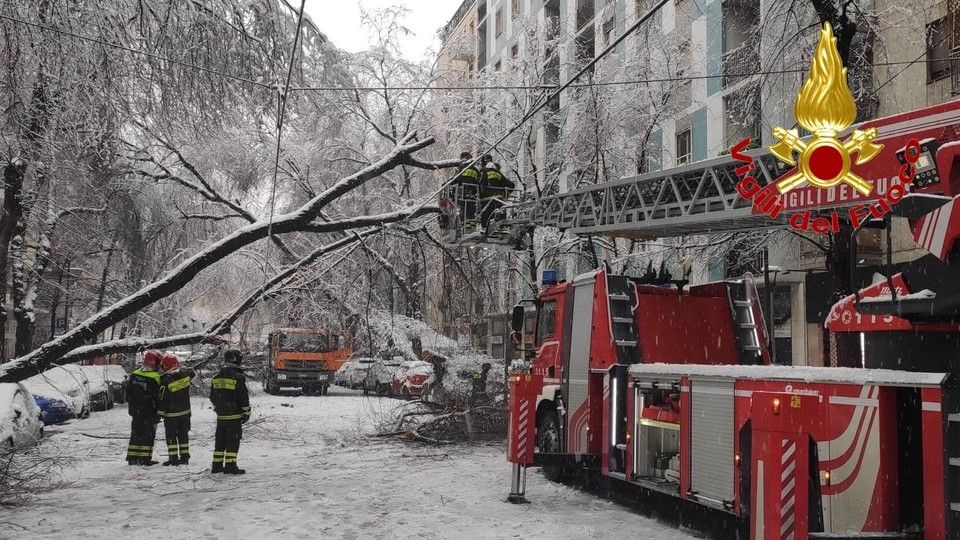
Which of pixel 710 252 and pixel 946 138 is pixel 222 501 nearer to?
pixel 946 138

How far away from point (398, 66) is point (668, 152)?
7.44 m

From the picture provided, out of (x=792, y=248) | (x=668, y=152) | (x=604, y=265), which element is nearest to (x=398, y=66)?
(x=668, y=152)

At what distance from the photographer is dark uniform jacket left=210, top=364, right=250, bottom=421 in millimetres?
11172

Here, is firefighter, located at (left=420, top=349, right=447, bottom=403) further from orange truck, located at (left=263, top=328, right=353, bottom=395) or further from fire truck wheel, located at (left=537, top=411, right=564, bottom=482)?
orange truck, located at (left=263, top=328, right=353, bottom=395)

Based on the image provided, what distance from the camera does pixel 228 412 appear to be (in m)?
11.2

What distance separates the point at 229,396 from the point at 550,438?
14.1 ft

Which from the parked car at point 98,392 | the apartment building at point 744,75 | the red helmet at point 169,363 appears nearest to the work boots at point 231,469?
the red helmet at point 169,363

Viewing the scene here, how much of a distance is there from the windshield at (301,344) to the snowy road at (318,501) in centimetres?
1300

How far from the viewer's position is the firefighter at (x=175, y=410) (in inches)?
473

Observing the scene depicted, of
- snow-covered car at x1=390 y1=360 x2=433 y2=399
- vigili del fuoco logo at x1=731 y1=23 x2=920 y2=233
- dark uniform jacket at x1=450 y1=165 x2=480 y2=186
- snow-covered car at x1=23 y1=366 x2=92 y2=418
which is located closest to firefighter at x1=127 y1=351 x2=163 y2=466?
dark uniform jacket at x1=450 y1=165 x2=480 y2=186

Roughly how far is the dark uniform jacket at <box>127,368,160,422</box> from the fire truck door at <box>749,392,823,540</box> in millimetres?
9014

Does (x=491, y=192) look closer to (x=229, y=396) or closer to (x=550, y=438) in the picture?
(x=550, y=438)

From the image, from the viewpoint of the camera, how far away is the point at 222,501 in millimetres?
9438

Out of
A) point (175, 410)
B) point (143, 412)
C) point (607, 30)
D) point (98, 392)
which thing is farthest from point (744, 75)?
point (98, 392)
